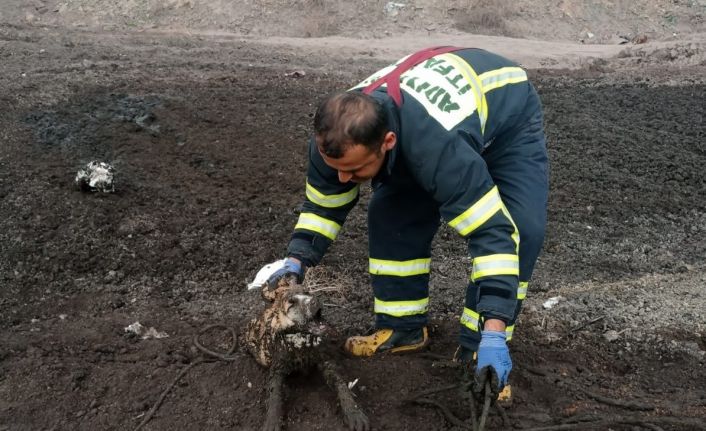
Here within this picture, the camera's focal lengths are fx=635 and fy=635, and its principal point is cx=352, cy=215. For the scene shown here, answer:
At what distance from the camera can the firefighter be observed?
223 centimetres

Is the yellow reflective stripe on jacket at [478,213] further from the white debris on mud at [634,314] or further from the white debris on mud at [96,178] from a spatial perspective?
the white debris on mud at [96,178]

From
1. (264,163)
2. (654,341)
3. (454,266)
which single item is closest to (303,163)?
(264,163)

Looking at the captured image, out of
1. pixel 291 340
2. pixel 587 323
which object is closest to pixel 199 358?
pixel 291 340

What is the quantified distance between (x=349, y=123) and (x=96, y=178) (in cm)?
321

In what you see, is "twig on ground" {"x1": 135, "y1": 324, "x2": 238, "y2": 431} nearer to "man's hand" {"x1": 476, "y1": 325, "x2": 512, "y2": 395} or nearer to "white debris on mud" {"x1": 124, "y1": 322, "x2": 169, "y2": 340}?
"white debris on mud" {"x1": 124, "y1": 322, "x2": 169, "y2": 340}

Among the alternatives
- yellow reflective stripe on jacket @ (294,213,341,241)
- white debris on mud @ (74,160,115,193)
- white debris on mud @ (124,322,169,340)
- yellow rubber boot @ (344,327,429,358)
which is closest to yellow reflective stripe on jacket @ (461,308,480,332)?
yellow rubber boot @ (344,327,429,358)

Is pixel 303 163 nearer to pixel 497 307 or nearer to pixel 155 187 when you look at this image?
pixel 155 187

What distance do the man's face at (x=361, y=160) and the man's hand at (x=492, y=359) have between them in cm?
74

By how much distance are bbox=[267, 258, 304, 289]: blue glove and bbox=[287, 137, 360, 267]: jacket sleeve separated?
4 cm

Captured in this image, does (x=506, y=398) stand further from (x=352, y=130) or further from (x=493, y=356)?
(x=352, y=130)

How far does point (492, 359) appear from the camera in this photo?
2297mm

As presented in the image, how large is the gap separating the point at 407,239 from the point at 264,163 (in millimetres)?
2963

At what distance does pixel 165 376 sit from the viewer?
2.92m

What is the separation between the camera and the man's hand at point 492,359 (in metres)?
2.30
